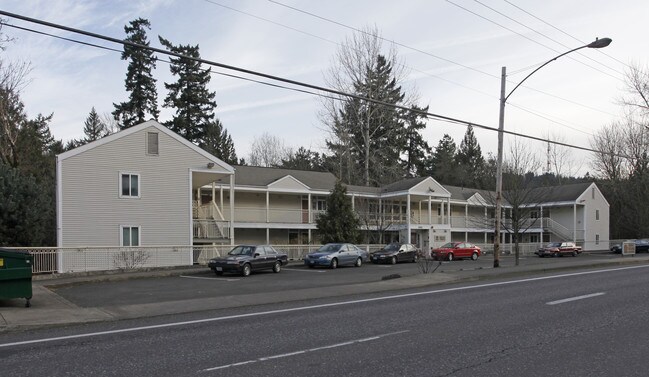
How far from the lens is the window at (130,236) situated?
28.1 metres

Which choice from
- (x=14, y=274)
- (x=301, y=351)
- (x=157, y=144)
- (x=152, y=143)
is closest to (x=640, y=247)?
(x=157, y=144)

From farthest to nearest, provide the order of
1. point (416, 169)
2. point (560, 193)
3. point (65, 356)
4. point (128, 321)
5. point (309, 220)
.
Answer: point (416, 169), point (560, 193), point (309, 220), point (128, 321), point (65, 356)

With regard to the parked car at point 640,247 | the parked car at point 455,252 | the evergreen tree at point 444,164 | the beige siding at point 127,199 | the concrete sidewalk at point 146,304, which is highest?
the evergreen tree at point 444,164

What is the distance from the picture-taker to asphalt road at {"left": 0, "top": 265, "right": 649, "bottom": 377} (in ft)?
22.8

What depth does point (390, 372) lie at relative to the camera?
6656 mm

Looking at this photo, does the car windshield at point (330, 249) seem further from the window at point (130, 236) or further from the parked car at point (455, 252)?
the parked car at point (455, 252)

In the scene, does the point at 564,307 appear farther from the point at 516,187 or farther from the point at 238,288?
the point at 516,187

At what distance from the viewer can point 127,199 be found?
28266mm

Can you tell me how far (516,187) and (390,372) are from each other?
26290 millimetres

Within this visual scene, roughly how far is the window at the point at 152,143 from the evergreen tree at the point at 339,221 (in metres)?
12.4

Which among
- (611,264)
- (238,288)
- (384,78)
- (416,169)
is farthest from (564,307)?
(416,169)

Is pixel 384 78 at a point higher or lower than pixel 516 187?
higher

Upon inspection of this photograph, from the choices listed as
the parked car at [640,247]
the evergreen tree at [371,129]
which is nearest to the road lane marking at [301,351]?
the evergreen tree at [371,129]

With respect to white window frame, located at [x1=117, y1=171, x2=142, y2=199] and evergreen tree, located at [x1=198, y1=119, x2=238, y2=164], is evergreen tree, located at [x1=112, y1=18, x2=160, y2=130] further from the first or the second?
white window frame, located at [x1=117, y1=171, x2=142, y2=199]
